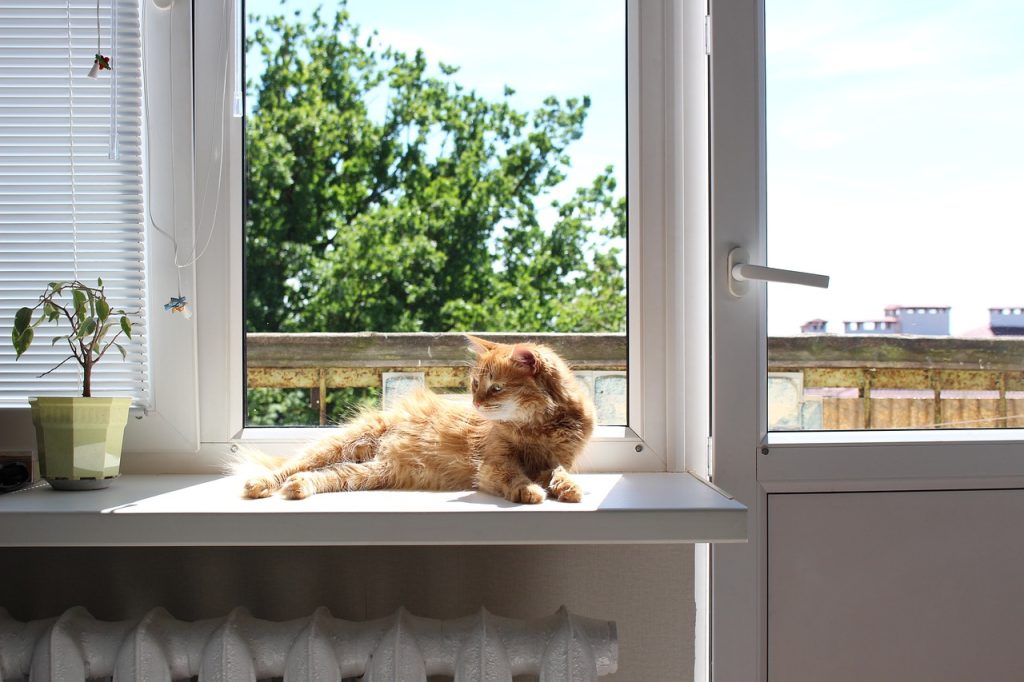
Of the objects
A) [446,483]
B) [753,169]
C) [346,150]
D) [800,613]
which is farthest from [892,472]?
[346,150]

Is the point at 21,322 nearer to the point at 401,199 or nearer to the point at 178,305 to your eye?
the point at 178,305

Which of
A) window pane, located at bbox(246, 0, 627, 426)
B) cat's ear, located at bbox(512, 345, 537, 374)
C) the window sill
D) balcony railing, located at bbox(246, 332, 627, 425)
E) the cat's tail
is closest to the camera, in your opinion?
the window sill

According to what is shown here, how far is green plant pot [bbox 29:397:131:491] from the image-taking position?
1.00m

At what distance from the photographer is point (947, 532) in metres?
1.13

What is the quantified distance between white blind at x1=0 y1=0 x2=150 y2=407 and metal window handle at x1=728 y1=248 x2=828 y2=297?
91 centimetres

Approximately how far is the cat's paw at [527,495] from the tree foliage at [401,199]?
3828 millimetres

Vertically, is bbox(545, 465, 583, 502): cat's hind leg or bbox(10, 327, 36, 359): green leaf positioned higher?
bbox(10, 327, 36, 359): green leaf

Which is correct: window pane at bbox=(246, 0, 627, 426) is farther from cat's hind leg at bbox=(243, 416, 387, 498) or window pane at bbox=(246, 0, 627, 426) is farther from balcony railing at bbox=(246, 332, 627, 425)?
Result: cat's hind leg at bbox=(243, 416, 387, 498)

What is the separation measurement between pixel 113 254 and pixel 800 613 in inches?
46.3

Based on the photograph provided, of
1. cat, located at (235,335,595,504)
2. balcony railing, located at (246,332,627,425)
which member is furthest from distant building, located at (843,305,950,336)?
cat, located at (235,335,595,504)

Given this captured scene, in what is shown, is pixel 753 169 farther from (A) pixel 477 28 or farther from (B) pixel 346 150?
(B) pixel 346 150

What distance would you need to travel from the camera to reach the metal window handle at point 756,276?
1066mm

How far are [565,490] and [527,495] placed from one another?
5cm

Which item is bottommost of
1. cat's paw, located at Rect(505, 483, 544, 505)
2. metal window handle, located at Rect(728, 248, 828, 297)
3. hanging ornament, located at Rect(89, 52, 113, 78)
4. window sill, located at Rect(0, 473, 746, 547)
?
window sill, located at Rect(0, 473, 746, 547)
